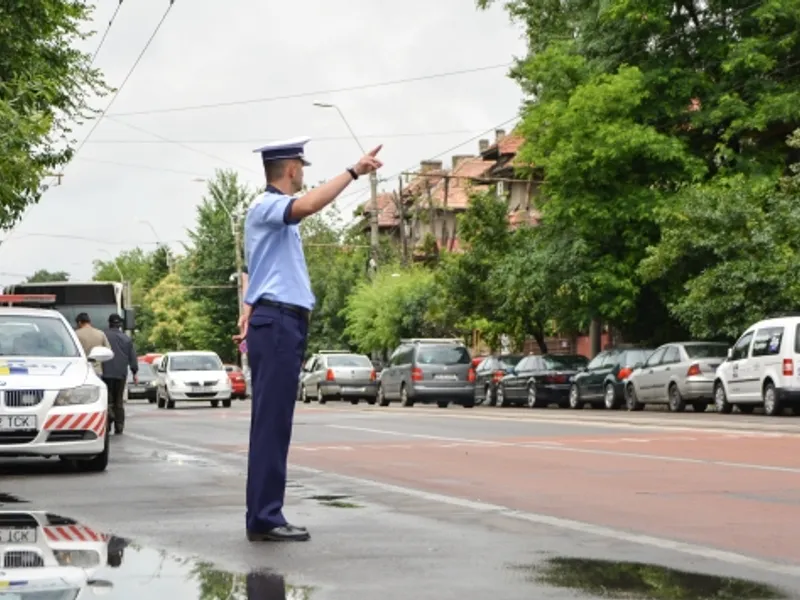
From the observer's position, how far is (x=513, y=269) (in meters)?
53.1

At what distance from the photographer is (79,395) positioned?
16500 mm

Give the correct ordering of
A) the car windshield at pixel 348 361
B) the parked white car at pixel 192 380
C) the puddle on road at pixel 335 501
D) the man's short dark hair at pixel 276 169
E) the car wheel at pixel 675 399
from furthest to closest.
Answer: the car windshield at pixel 348 361
the parked white car at pixel 192 380
the car wheel at pixel 675 399
the puddle on road at pixel 335 501
the man's short dark hair at pixel 276 169

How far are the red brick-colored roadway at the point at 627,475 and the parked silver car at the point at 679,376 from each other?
581 inches

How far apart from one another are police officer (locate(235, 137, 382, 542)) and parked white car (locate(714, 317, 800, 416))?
82.2ft

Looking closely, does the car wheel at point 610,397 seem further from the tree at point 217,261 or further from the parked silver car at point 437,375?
the tree at point 217,261

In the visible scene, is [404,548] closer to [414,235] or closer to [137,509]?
[137,509]

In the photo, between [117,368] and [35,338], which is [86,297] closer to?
[117,368]

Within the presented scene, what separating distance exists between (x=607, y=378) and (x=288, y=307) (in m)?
35.2

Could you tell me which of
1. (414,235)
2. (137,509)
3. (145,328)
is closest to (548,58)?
(137,509)

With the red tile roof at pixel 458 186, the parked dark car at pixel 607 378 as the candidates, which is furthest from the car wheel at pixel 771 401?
the red tile roof at pixel 458 186

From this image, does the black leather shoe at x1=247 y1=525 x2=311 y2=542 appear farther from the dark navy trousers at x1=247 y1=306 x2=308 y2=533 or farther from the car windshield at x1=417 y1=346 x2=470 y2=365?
the car windshield at x1=417 y1=346 x2=470 y2=365

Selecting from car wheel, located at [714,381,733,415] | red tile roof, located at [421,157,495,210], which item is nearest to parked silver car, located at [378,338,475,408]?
car wheel, located at [714,381,733,415]

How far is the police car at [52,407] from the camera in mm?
16016

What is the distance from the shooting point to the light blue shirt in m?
9.13
